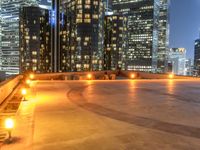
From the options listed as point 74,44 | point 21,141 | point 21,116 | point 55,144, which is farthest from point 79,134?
point 74,44

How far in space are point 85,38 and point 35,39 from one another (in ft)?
90.6

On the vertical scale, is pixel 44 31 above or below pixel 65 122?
above

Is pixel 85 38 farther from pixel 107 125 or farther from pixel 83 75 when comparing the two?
pixel 107 125

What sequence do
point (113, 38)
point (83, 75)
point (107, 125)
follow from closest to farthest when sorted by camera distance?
point (107, 125) < point (83, 75) < point (113, 38)

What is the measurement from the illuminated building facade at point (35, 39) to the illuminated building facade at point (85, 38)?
9721 millimetres

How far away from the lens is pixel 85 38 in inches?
6398

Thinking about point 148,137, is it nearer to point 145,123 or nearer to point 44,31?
point 145,123

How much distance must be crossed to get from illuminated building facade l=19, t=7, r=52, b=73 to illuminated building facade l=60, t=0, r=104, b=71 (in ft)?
31.9

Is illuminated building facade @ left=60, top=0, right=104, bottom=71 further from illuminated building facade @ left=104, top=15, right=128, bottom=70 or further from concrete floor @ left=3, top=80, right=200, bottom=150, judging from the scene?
concrete floor @ left=3, top=80, right=200, bottom=150

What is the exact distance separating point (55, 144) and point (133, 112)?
493 centimetres

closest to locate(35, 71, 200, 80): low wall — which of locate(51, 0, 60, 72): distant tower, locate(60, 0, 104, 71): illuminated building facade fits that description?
locate(51, 0, 60, 72): distant tower

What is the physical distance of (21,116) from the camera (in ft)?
35.1

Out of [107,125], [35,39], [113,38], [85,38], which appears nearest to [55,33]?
[107,125]

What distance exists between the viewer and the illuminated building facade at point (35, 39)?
15638 cm
